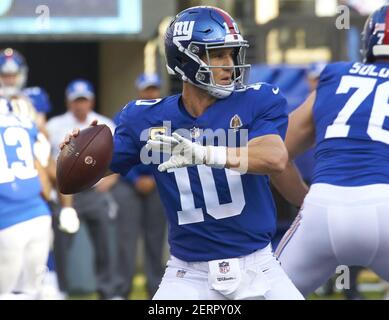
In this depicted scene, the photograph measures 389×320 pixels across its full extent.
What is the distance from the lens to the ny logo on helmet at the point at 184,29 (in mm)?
4801

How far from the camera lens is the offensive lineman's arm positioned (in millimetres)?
5629

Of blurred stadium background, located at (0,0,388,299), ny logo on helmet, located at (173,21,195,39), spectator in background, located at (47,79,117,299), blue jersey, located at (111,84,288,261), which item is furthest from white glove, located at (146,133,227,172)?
blurred stadium background, located at (0,0,388,299)

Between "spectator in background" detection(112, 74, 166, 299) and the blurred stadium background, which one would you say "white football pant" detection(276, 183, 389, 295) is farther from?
the blurred stadium background

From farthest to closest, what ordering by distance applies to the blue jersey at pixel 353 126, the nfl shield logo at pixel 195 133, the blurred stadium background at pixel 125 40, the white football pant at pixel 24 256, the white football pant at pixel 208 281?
the blurred stadium background at pixel 125 40 < the white football pant at pixel 24 256 < the blue jersey at pixel 353 126 < the nfl shield logo at pixel 195 133 < the white football pant at pixel 208 281

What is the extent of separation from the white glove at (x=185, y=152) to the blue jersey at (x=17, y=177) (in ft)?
7.56

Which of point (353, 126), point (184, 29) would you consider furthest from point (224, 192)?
point (353, 126)

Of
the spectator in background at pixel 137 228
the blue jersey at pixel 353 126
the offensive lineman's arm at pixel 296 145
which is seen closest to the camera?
the blue jersey at pixel 353 126

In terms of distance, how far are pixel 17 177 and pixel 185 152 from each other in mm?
2478

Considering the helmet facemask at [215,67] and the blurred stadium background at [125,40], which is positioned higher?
the helmet facemask at [215,67]

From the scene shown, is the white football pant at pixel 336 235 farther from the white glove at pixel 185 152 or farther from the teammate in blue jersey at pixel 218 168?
the white glove at pixel 185 152

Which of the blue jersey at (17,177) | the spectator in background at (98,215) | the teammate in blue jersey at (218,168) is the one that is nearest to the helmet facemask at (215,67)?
the teammate in blue jersey at (218,168)
